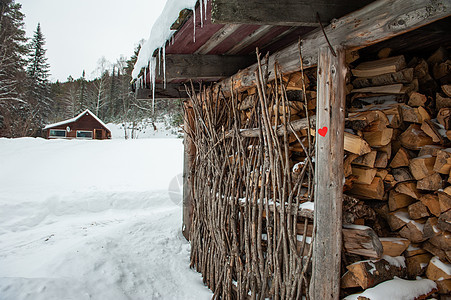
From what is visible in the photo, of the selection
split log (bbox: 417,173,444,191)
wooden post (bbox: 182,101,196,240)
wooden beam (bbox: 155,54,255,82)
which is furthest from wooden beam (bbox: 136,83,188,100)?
split log (bbox: 417,173,444,191)

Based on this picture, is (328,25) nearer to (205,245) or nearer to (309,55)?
(309,55)

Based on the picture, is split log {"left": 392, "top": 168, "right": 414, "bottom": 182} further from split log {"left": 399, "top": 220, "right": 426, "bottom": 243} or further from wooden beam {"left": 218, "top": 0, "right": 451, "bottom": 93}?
wooden beam {"left": 218, "top": 0, "right": 451, "bottom": 93}

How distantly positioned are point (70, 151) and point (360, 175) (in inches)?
524

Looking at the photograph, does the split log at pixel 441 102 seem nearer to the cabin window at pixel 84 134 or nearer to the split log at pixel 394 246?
the split log at pixel 394 246

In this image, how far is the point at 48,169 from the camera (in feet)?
31.1

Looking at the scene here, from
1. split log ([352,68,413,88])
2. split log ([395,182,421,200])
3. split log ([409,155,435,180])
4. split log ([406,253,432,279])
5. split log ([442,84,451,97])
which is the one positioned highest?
split log ([352,68,413,88])

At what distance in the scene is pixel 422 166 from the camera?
1.77m

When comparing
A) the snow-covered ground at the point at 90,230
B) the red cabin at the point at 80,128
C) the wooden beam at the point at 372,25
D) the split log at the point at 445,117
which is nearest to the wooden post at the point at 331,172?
the wooden beam at the point at 372,25

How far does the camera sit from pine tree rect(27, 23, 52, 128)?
75.0 ft

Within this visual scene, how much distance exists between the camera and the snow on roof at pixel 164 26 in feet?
5.91

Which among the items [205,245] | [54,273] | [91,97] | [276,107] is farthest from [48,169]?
[91,97]

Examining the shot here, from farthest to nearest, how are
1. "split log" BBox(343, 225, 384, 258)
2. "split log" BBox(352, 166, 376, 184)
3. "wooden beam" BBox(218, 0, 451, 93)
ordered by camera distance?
"split log" BBox(352, 166, 376, 184)
"split log" BBox(343, 225, 384, 258)
"wooden beam" BBox(218, 0, 451, 93)

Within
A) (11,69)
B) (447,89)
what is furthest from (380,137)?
(11,69)

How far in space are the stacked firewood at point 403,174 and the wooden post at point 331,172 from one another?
19 cm
